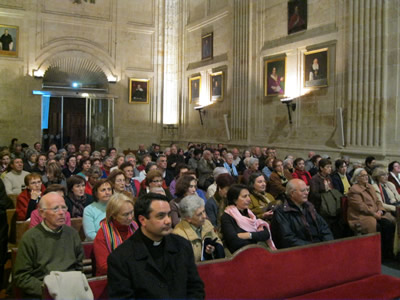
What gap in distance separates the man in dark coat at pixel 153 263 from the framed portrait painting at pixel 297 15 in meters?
12.0

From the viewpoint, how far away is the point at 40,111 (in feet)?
60.6

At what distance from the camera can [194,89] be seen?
1952 cm

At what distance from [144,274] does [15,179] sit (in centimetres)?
572

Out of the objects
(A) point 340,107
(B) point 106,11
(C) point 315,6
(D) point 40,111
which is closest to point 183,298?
(A) point 340,107

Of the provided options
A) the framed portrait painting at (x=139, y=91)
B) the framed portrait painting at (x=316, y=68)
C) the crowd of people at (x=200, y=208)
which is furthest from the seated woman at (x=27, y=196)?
the framed portrait painting at (x=139, y=91)

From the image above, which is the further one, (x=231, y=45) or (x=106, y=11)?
(x=106, y=11)

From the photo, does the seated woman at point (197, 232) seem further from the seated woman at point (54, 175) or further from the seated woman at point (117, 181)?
the seated woman at point (54, 175)

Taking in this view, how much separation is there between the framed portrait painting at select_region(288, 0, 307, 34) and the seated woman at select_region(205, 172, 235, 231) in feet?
30.6

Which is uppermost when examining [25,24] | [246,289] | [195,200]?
[25,24]

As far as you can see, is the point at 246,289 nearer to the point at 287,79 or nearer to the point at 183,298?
the point at 183,298

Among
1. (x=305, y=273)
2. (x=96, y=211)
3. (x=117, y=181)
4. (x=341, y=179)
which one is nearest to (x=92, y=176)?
(x=117, y=181)

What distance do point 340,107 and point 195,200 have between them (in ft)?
29.7

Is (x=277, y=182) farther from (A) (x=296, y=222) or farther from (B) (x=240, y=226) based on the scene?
(B) (x=240, y=226)

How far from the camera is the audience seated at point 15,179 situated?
738cm
